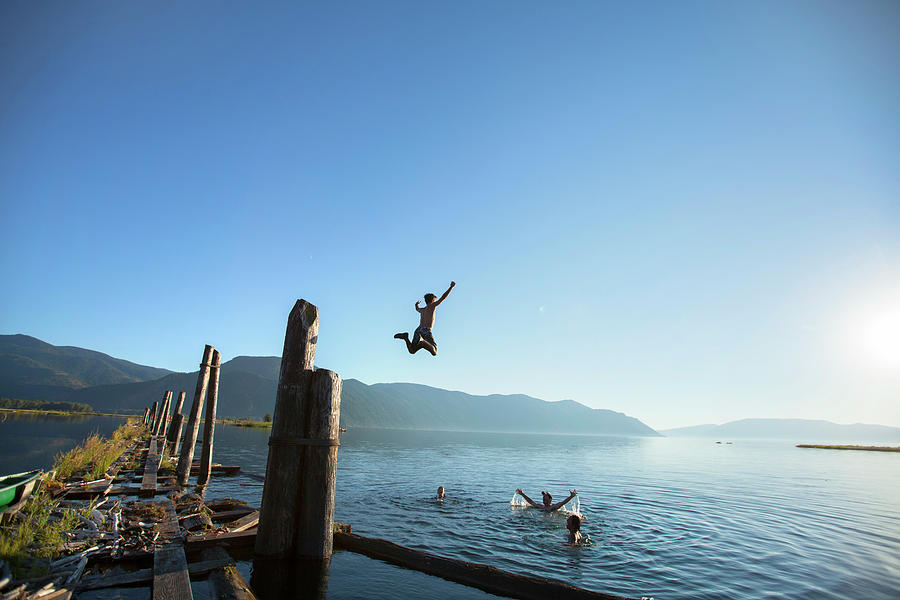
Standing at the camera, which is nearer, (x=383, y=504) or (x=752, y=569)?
(x=752, y=569)

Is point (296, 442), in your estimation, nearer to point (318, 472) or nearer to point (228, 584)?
point (318, 472)

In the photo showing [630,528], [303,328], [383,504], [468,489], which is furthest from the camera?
[468,489]

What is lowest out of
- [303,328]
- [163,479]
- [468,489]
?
[468,489]

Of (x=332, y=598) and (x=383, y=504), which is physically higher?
(x=332, y=598)

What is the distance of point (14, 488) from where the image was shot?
24.6 feet

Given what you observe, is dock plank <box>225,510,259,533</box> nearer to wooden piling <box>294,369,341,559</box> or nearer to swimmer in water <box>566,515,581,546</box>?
wooden piling <box>294,369,341,559</box>

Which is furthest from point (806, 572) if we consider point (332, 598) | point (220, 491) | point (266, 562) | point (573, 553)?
point (220, 491)

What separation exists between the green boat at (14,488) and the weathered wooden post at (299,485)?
159 inches

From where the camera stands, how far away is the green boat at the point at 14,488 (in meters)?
7.26

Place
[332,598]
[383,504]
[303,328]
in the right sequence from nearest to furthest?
[332,598], [303,328], [383,504]

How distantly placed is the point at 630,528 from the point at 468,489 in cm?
1100

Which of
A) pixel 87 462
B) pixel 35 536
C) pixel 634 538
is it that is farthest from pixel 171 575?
pixel 634 538

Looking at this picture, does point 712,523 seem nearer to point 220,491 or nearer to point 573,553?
point 573,553

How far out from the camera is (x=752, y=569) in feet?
43.8
